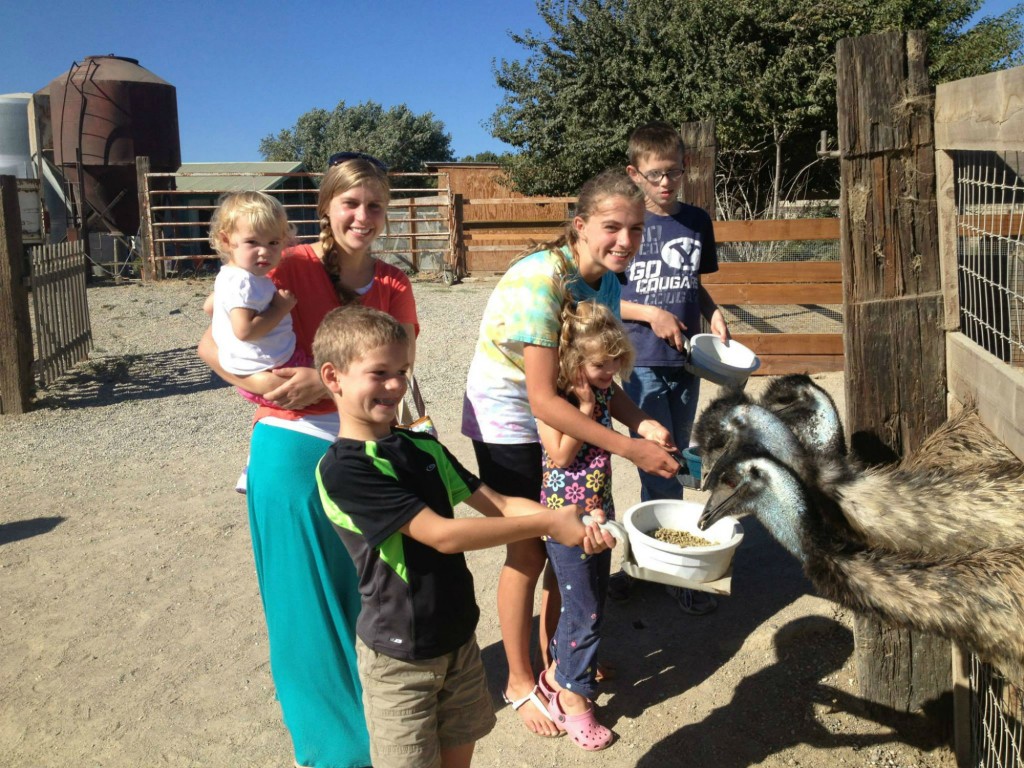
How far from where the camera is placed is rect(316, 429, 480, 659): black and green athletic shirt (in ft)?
7.00

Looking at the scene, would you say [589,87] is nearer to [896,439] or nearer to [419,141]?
[896,439]

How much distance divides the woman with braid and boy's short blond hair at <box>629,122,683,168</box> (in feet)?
4.84

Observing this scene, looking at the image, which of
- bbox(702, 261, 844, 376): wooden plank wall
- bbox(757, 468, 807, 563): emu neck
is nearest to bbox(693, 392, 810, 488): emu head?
bbox(757, 468, 807, 563): emu neck

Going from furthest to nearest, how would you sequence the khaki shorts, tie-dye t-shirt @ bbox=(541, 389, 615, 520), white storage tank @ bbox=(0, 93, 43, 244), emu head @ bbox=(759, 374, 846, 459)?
1. white storage tank @ bbox=(0, 93, 43, 244)
2. emu head @ bbox=(759, 374, 846, 459)
3. tie-dye t-shirt @ bbox=(541, 389, 615, 520)
4. the khaki shorts

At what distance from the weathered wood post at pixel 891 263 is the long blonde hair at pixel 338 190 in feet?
5.17

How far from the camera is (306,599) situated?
2713 millimetres

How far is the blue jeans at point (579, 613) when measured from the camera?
304 centimetres

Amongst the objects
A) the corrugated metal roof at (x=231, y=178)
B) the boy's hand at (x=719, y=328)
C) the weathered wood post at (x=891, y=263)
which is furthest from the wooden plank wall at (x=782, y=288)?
the corrugated metal roof at (x=231, y=178)

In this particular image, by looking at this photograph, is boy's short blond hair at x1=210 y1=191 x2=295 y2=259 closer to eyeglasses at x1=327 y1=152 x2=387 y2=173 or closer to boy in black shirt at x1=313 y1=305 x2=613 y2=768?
eyeglasses at x1=327 y1=152 x2=387 y2=173

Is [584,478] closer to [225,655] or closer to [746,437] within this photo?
[746,437]

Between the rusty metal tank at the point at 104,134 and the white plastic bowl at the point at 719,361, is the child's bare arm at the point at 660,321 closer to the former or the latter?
the white plastic bowl at the point at 719,361

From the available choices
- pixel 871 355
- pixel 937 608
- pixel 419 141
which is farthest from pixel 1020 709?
pixel 419 141

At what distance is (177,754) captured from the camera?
3.25 meters

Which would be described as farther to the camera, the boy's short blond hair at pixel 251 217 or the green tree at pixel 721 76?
the green tree at pixel 721 76
